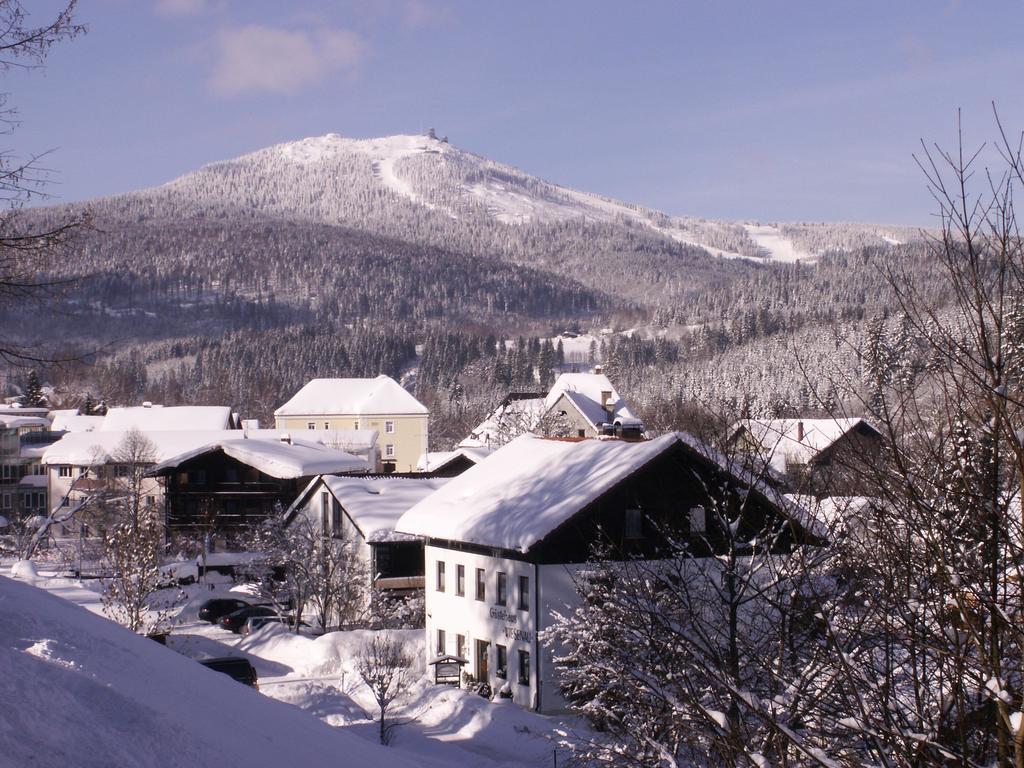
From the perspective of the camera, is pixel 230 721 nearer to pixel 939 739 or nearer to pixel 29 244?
pixel 29 244

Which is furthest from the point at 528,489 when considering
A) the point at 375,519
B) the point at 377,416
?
the point at 377,416

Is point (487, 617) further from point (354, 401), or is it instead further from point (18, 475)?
point (354, 401)

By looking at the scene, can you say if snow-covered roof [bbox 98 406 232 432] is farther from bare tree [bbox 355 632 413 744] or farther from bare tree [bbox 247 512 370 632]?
bare tree [bbox 355 632 413 744]

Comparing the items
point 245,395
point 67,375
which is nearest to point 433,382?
point 245,395

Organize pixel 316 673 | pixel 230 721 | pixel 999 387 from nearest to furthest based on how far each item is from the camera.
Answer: pixel 999 387 → pixel 230 721 → pixel 316 673

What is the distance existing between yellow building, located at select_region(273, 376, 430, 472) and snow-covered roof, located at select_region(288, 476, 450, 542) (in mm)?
61065

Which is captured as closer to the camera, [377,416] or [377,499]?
[377,499]

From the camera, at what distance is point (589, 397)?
9100 cm

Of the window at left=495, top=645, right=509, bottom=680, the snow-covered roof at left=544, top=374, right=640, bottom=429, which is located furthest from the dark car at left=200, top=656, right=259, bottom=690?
the snow-covered roof at left=544, top=374, right=640, bottom=429

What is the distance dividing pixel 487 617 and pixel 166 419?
72.6 meters

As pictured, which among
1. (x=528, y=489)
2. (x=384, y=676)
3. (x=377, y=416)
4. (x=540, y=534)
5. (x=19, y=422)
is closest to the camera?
(x=384, y=676)

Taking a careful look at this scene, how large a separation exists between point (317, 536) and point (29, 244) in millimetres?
31973

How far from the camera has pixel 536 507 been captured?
28172mm

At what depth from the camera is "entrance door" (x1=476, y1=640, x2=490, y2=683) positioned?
97.8 feet
